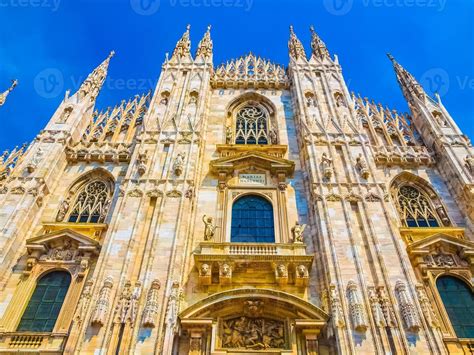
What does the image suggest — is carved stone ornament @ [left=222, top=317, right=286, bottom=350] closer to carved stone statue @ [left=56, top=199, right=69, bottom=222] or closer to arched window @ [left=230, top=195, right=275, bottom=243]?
arched window @ [left=230, top=195, right=275, bottom=243]

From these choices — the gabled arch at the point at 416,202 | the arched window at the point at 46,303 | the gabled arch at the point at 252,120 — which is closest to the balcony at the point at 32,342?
the arched window at the point at 46,303

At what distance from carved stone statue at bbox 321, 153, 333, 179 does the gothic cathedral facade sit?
105mm

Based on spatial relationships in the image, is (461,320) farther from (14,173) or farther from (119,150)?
(14,173)

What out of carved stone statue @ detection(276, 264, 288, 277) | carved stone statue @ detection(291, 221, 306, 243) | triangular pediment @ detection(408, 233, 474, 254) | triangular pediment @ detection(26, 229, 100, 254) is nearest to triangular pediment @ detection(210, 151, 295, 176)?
carved stone statue @ detection(291, 221, 306, 243)

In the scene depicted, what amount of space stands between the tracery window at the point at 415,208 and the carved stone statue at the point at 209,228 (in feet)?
26.2

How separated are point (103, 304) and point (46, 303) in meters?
3.08

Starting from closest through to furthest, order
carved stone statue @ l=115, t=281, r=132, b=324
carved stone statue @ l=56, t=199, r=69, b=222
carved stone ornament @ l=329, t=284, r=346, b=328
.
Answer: carved stone ornament @ l=329, t=284, r=346, b=328, carved stone statue @ l=115, t=281, r=132, b=324, carved stone statue @ l=56, t=199, r=69, b=222

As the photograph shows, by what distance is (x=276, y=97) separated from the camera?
22391 millimetres

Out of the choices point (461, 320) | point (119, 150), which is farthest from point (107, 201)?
point (461, 320)

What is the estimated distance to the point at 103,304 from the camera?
11711 mm

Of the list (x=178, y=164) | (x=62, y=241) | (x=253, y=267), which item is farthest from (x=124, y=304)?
(x=178, y=164)

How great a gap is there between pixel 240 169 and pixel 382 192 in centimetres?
617

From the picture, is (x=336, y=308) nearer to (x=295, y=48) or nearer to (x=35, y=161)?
(x=35, y=161)

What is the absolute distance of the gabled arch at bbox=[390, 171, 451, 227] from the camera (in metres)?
16.2
